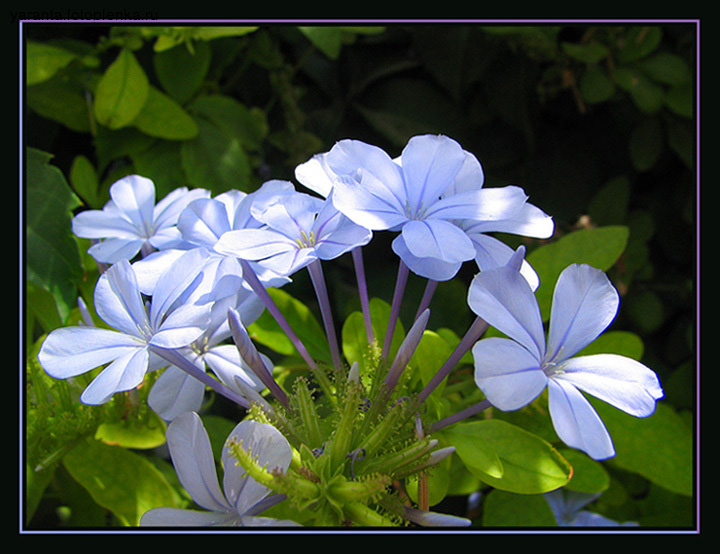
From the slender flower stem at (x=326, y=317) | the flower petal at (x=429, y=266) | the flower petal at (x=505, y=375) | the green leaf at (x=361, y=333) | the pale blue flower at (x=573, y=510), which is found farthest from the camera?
the pale blue flower at (x=573, y=510)

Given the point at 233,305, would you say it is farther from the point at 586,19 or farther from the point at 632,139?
the point at 632,139

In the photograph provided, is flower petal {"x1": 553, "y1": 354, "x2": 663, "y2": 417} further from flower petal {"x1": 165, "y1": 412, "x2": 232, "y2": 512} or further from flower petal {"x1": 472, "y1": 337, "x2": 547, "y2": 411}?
flower petal {"x1": 165, "y1": 412, "x2": 232, "y2": 512}

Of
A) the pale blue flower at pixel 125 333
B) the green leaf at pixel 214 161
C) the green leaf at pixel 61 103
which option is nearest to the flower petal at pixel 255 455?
the pale blue flower at pixel 125 333

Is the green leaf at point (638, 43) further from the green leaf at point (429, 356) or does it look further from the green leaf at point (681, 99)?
the green leaf at point (429, 356)

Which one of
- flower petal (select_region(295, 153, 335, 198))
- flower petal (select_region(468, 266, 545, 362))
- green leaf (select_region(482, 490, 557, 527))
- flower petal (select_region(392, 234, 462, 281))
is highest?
flower petal (select_region(295, 153, 335, 198))

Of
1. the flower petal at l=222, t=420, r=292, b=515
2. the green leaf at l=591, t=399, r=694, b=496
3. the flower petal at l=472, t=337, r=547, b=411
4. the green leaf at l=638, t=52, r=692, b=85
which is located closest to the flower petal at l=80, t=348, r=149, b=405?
the flower petal at l=222, t=420, r=292, b=515

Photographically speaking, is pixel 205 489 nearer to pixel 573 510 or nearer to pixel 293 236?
pixel 293 236

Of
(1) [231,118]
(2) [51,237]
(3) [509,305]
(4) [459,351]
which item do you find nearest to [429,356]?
(4) [459,351]
